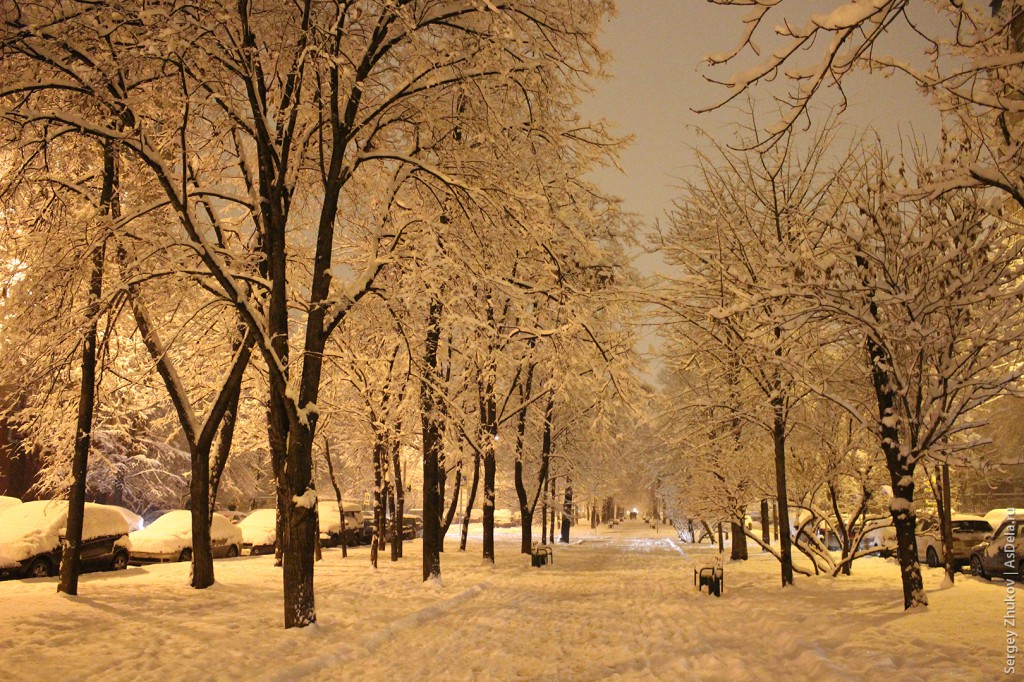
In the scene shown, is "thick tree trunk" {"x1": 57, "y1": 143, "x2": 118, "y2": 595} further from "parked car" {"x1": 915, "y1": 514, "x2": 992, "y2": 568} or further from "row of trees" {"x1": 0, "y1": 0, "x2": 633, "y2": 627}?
"parked car" {"x1": 915, "y1": 514, "x2": 992, "y2": 568}

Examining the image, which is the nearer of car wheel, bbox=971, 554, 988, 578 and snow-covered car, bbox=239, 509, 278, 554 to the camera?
car wheel, bbox=971, 554, 988, 578

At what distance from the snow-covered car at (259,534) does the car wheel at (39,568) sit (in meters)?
11.7

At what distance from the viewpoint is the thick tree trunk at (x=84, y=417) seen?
11102 mm

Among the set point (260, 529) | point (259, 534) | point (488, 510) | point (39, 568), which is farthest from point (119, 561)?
point (488, 510)

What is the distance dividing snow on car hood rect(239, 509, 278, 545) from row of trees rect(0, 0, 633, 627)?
13.3 metres

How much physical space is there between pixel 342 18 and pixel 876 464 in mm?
14895

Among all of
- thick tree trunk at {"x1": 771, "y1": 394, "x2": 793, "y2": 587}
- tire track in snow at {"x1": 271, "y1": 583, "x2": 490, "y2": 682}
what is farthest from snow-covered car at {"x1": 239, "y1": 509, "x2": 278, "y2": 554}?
thick tree trunk at {"x1": 771, "y1": 394, "x2": 793, "y2": 587}

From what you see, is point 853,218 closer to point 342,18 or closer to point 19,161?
point 342,18

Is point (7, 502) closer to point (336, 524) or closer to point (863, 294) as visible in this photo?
point (336, 524)

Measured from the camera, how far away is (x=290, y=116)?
30.9ft

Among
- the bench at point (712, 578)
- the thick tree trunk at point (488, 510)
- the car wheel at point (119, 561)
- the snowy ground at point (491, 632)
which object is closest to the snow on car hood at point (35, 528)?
the car wheel at point (119, 561)

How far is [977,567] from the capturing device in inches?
679

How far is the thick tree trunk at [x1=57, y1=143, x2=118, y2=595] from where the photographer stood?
11.1 metres

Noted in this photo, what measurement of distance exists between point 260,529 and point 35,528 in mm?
12647
